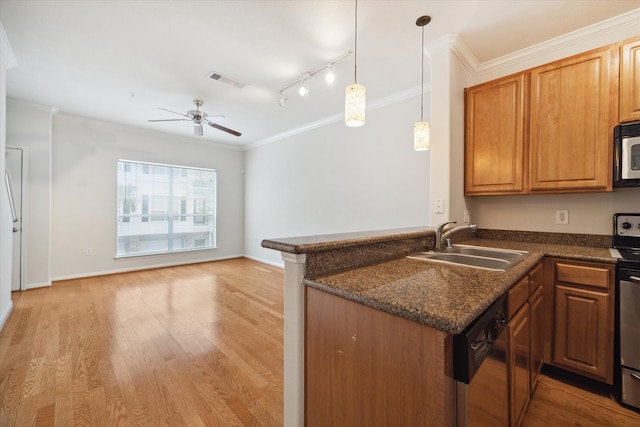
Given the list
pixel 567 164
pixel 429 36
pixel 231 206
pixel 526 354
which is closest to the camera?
pixel 526 354

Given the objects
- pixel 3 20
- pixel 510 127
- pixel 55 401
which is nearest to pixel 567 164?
pixel 510 127

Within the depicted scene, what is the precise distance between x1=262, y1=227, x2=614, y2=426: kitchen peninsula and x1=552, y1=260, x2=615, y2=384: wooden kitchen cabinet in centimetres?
60

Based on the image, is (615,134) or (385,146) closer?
(615,134)

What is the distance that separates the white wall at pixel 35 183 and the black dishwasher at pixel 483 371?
5.42 metres

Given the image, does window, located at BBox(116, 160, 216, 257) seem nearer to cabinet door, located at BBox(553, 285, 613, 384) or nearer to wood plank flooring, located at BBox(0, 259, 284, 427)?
wood plank flooring, located at BBox(0, 259, 284, 427)

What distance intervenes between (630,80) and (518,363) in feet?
6.72

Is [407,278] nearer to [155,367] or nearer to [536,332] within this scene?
[536,332]

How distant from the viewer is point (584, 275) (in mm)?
1714

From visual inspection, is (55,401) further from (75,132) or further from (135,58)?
(75,132)

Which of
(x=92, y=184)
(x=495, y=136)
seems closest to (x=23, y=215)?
(x=92, y=184)

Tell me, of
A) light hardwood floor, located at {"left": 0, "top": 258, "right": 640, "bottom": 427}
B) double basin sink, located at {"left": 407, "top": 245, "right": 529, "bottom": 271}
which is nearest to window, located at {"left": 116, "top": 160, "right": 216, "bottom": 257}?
light hardwood floor, located at {"left": 0, "top": 258, "right": 640, "bottom": 427}

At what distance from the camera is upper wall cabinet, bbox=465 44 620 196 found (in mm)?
1893

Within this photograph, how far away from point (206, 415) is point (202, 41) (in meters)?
2.83

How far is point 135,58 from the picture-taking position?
8.56ft
